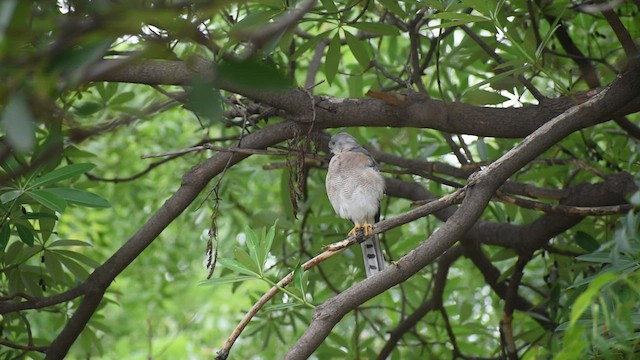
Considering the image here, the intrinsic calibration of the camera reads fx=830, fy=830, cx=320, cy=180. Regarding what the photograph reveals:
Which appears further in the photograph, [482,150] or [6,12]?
[482,150]

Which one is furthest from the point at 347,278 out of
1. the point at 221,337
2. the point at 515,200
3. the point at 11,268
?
the point at 221,337

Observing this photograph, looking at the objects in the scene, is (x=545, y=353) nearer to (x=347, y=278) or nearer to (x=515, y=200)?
(x=515, y=200)

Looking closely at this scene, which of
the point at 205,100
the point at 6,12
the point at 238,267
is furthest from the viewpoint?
the point at 238,267

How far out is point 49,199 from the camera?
3029mm

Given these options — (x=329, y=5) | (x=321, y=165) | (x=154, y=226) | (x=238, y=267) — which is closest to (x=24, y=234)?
(x=154, y=226)

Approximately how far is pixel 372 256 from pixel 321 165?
2.31 ft

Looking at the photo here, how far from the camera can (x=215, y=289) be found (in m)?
7.93

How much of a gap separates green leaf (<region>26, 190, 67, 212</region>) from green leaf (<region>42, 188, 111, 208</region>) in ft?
0.11

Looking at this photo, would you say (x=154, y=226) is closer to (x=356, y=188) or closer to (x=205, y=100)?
(x=356, y=188)

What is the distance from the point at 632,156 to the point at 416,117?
4.70 feet

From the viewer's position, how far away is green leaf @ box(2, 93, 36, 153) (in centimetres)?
143

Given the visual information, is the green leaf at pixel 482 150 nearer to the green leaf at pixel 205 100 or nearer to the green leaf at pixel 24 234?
the green leaf at pixel 24 234

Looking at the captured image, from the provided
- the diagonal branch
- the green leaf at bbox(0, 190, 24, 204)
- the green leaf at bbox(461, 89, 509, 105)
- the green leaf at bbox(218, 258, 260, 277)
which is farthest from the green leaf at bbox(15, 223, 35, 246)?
the green leaf at bbox(461, 89, 509, 105)

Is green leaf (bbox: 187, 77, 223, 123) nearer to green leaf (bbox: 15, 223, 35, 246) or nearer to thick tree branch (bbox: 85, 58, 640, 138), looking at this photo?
thick tree branch (bbox: 85, 58, 640, 138)
